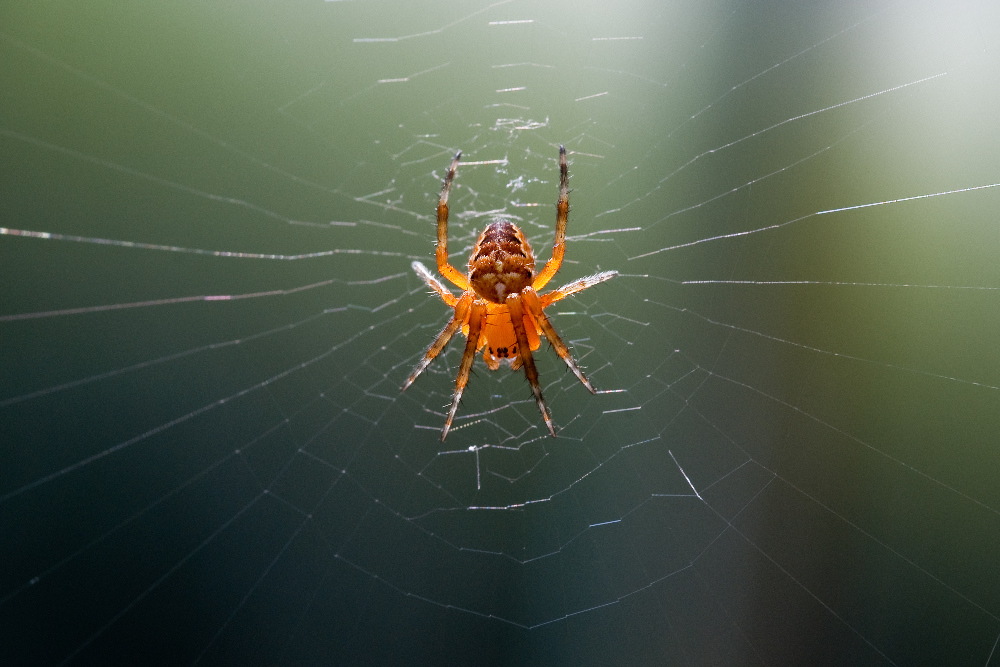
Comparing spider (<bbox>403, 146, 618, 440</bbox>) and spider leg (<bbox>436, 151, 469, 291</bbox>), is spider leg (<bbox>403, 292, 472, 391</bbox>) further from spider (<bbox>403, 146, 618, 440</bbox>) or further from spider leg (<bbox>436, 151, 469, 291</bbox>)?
spider leg (<bbox>436, 151, 469, 291</bbox>)

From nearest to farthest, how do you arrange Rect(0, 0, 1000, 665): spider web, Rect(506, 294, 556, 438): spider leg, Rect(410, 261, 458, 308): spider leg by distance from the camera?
Rect(506, 294, 556, 438): spider leg
Rect(410, 261, 458, 308): spider leg
Rect(0, 0, 1000, 665): spider web

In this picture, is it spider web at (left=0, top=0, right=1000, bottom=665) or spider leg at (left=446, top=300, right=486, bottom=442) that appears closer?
spider leg at (left=446, top=300, right=486, bottom=442)

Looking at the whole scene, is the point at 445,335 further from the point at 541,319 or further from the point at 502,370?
the point at 502,370

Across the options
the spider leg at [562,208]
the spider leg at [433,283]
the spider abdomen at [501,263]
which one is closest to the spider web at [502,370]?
the spider leg at [433,283]

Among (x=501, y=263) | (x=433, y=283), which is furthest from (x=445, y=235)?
(x=501, y=263)

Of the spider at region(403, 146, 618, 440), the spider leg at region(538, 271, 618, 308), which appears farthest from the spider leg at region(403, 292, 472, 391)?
the spider leg at region(538, 271, 618, 308)

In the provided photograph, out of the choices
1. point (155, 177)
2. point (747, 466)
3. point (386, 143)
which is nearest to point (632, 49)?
point (386, 143)

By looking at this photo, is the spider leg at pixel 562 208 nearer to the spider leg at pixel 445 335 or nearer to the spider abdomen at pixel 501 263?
the spider abdomen at pixel 501 263
